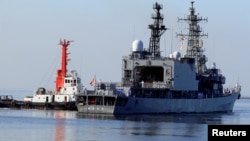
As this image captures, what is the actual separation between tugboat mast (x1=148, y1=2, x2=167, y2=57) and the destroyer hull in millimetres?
7421

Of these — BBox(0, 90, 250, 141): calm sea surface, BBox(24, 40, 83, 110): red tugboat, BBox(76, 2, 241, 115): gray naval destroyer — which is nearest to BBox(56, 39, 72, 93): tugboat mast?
BBox(24, 40, 83, 110): red tugboat

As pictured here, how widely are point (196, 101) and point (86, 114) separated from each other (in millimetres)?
20307

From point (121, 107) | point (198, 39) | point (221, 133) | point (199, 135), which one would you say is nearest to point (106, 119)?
point (121, 107)

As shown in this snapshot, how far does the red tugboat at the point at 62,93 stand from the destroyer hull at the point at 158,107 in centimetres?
869

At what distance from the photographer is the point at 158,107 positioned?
8088cm

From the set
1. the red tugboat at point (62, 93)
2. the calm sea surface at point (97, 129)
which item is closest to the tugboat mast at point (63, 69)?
the red tugboat at point (62, 93)

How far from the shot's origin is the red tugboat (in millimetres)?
85438

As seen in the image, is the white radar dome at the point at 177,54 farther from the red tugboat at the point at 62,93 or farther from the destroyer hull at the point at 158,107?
the red tugboat at the point at 62,93

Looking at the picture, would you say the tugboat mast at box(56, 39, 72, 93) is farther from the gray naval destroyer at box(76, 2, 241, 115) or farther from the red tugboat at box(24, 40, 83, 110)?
the gray naval destroyer at box(76, 2, 241, 115)

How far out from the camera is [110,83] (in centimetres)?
7681

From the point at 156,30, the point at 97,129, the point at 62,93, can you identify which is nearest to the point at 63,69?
the point at 62,93

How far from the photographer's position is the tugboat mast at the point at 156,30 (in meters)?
88.0

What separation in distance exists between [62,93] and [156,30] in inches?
574

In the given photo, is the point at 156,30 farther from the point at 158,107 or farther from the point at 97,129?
the point at 97,129
